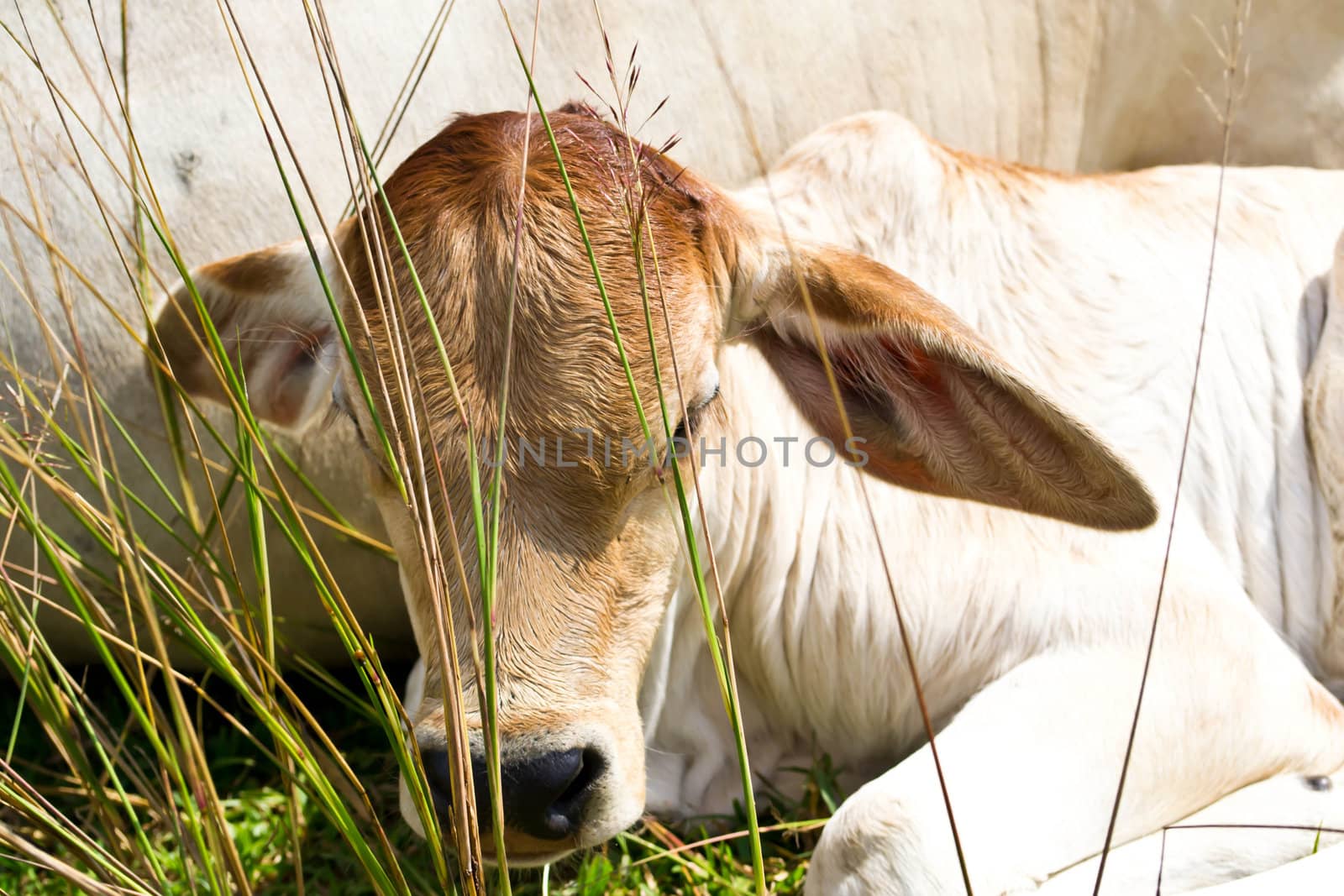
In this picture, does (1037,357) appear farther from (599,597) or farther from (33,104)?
(33,104)

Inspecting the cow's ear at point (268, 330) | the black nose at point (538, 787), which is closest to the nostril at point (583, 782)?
the black nose at point (538, 787)

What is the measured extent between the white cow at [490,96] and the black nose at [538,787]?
1302 millimetres

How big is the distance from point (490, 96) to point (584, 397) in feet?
5.24

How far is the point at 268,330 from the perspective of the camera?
2703 mm

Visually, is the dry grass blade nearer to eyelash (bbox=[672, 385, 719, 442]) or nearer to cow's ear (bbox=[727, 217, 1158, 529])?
cow's ear (bbox=[727, 217, 1158, 529])

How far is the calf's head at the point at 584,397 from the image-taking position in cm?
200

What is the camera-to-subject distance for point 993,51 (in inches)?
161

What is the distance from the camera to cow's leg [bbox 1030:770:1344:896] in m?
2.33

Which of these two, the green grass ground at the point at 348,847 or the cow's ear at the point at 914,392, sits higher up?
the cow's ear at the point at 914,392

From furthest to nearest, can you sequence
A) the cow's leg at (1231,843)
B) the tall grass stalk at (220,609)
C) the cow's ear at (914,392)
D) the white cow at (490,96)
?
1. the white cow at (490,96)
2. the cow's leg at (1231,843)
3. the cow's ear at (914,392)
4. the tall grass stalk at (220,609)

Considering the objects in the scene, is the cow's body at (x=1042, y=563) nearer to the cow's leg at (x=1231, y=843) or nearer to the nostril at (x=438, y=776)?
the cow's leg at (x=1231, y=843)

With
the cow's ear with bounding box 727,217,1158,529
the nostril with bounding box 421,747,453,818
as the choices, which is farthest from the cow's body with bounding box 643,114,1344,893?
the nostril with bounding box 421,747,453,818

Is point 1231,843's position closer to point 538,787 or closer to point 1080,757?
point 1080,757

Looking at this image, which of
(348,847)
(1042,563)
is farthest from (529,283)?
(348,847)
